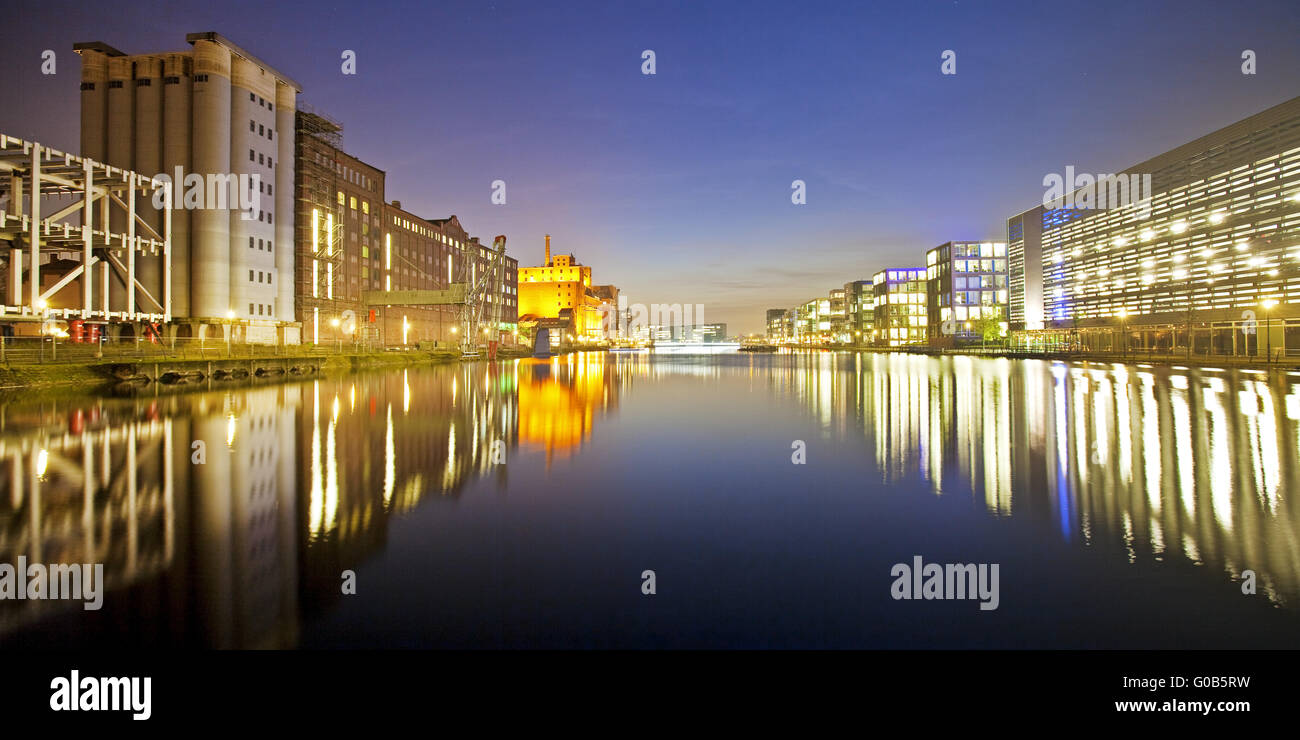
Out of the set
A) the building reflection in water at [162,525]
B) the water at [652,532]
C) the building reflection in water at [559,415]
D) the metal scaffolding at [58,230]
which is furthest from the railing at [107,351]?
the building reflection in water at [559,415]

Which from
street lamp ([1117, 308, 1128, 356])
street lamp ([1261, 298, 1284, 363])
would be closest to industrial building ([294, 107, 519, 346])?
street lamp ([1261, 298, 1284, 363])

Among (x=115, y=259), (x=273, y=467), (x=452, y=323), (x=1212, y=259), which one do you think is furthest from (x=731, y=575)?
(x=452, y=323)

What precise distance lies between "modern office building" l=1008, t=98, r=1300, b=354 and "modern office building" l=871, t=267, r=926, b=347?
56.6 meters

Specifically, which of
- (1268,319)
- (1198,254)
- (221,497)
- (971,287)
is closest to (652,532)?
(221,497)

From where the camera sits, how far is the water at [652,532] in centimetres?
538

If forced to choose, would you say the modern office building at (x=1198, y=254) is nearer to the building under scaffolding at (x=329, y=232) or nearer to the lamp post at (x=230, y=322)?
the lamp post at (x=230, y=322)

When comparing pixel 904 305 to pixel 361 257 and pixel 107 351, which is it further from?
pixel 107 351

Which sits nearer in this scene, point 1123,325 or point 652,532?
point 652,532

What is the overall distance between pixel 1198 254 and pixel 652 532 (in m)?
91.6

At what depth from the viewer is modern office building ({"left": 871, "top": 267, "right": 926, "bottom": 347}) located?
542 feet

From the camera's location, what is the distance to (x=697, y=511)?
31.4 feet

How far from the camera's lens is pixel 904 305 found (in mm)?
167500

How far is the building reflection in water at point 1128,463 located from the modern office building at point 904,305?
146928mm
